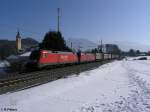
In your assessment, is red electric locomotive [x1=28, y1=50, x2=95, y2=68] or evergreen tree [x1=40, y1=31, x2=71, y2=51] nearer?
red electric locomotive [x1=28, y1=50, x2=95, y2=68]

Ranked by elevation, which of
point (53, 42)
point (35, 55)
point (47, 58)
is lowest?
point (47, 58)

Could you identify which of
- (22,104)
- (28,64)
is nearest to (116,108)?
(22,104)

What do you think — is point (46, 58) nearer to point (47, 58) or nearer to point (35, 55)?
point (47, 58)

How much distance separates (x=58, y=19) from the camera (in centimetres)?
5391

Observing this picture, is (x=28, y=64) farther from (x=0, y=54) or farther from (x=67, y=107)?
(x=0, y=54)

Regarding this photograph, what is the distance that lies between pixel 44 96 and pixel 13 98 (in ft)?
6.39

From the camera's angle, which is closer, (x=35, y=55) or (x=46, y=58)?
(x=35, y=55)

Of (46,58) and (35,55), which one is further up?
(35,55)

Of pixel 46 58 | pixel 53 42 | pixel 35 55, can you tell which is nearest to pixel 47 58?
pixel 46 58

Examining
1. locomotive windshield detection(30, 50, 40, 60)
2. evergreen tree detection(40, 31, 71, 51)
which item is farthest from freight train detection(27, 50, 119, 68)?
evergreen tree detection(40, 31, 71, 51)

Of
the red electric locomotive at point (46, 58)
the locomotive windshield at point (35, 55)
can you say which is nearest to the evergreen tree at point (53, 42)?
the red electric locomotive at point (46, 58)

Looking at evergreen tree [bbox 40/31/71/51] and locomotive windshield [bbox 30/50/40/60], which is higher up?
evergreen tree [bbox 40/31/71/51]

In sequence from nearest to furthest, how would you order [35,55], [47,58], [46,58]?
[35,55] < [46,58] < [47,58]

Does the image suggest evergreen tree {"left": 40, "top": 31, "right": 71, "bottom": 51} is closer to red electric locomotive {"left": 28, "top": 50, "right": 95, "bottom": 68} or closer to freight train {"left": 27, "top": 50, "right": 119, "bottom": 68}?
freight train {"left": 27, "top": 50, "right": 119, "bottom": 68}
